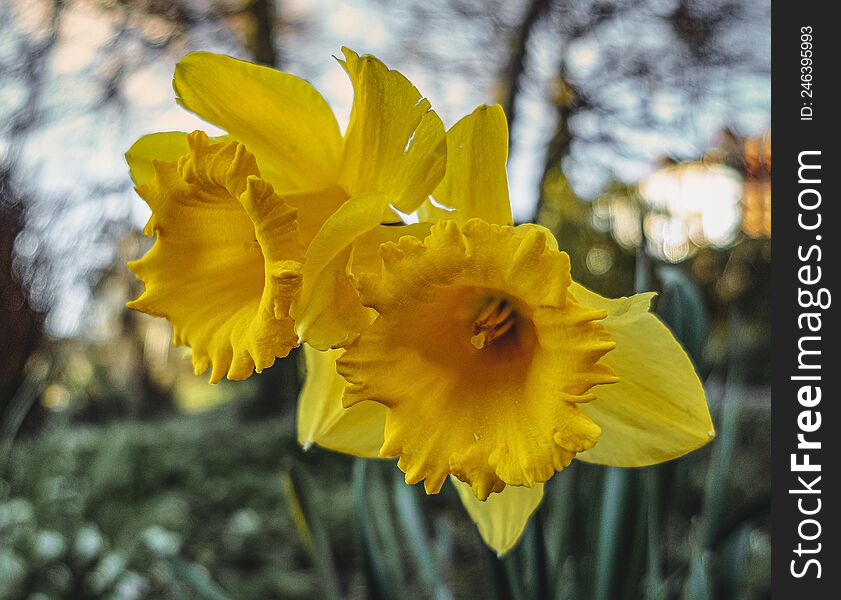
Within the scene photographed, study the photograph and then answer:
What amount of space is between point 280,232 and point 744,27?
3667mm

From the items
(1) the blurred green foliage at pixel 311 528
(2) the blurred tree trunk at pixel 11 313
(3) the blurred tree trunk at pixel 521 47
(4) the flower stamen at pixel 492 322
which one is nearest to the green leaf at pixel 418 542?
(1) the blurred green foliage at pixel 311 528

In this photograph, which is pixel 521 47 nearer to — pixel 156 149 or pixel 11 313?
pixel 11 313

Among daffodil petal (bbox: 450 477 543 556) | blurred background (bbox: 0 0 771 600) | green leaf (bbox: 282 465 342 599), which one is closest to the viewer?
daffodil petal (bbox: 450 477 543 556)

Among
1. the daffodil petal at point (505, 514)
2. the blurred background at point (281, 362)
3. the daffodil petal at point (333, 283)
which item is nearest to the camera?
the daffodil petal at point (333, 283)

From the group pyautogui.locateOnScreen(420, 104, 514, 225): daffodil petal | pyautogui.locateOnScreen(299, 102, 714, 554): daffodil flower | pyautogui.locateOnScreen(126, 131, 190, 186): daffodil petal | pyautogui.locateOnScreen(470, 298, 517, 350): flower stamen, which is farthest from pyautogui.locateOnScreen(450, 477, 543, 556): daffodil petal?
pyautogui.locateOnScreen(126, 131, 190, 186): daffodil petal

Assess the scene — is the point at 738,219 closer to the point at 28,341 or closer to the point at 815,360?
the point at 815,360

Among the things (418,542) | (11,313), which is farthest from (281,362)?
(418,542)

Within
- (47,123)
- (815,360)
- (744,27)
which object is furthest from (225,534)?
(744,27)

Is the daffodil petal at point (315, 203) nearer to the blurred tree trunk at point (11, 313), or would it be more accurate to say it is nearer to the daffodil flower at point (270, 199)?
the daffodil flower at point (270, 199)

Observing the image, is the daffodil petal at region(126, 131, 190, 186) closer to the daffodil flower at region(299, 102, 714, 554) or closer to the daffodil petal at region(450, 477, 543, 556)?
the daffodil flower at region(299, 102, 714, 554)

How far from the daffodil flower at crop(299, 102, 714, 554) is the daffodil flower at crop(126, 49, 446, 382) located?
3 centimetres

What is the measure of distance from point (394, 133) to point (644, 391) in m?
0.26

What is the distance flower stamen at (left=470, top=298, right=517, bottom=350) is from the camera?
0.54 metres

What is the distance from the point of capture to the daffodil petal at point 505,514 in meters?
0.56
